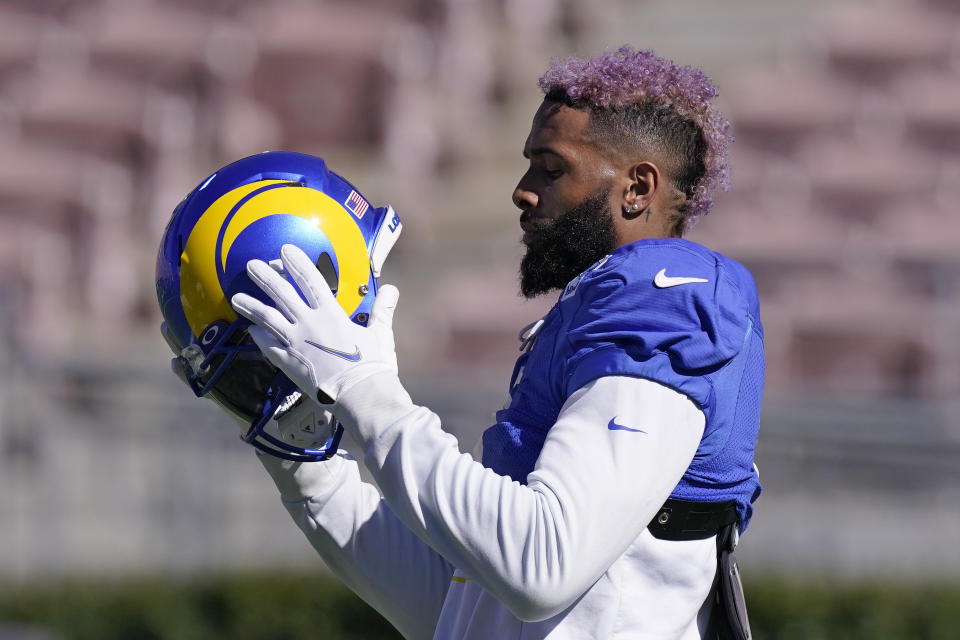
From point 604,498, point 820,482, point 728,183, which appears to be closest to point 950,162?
point 820,482

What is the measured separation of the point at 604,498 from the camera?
1758 millimetres

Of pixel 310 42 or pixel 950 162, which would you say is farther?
pixel 310 42

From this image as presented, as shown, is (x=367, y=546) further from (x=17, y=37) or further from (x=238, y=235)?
(x=17, y=37)

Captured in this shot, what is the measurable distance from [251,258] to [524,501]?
0.61 m

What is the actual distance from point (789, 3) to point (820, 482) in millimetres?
8153

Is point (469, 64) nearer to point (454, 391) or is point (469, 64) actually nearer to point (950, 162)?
point (950, 162)

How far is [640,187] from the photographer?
216 cm

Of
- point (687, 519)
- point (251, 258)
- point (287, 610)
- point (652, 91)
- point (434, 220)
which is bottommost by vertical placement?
point (287, 610)

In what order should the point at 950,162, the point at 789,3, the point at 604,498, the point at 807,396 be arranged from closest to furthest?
1. the point at 604,498
2. the point at 807,396
3. the point at 950,162
4. the point at 789,3

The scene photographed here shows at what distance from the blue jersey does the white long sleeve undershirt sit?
0.04 metres

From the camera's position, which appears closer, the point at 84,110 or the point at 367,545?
the point at 367,545

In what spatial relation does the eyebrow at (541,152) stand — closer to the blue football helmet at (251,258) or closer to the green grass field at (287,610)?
the blue football helmet at (251,258)

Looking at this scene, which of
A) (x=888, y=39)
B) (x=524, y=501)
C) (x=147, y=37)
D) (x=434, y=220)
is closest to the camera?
(x=524, y=501)

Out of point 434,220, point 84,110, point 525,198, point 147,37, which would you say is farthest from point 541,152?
point 147,37
